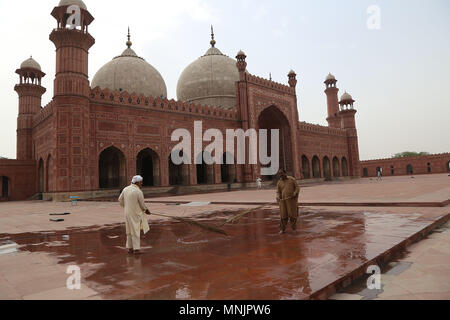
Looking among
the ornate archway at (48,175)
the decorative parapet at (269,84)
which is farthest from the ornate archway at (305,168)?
the ornate archway at (48,175)

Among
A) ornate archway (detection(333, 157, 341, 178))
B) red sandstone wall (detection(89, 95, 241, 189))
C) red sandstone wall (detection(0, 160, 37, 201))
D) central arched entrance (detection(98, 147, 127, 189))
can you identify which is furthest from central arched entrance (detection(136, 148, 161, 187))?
ornate archway (detection(333, 157, 341, 178))

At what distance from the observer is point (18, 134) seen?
67.9 ft

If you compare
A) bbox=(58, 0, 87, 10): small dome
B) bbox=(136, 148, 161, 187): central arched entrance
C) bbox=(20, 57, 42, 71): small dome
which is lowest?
bbox=(136, 148, 161, 187): central arched entrance

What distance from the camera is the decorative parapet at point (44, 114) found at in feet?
54.2

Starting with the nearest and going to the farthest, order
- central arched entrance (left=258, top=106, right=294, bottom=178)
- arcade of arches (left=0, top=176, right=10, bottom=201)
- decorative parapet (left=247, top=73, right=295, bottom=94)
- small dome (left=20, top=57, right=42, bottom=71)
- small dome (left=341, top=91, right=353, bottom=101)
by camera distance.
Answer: arcade of arches (left=0, top=176, right=10, bottom=201), small dome (left=20, top=57, right=42, bottom=71), decorative parapet (left=247, top=73, right=295, bottom=94), central arched entrance (left=258, top=106, right=294, bottom=178), small dome (left=341, top=91, right=353, bottom=101)

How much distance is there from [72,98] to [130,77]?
854 cm

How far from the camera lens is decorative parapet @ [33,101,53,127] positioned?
16522 mm

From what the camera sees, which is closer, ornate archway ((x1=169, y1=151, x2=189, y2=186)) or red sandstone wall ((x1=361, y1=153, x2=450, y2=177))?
ornate archway ((x1=169, y1=151, x2=189, y2=186))

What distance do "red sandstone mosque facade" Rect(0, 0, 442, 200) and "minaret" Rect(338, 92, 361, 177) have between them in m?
4.51

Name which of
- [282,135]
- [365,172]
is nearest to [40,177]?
[282,135]

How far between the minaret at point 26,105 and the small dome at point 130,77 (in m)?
4.30

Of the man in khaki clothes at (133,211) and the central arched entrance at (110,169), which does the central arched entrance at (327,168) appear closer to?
the central arched entrance at (110,169)

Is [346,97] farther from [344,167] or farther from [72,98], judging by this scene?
[72,98]

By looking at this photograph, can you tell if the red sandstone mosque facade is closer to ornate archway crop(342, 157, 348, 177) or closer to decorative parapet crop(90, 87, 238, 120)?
decorative parapet crop(90, 87, 238, 120)
